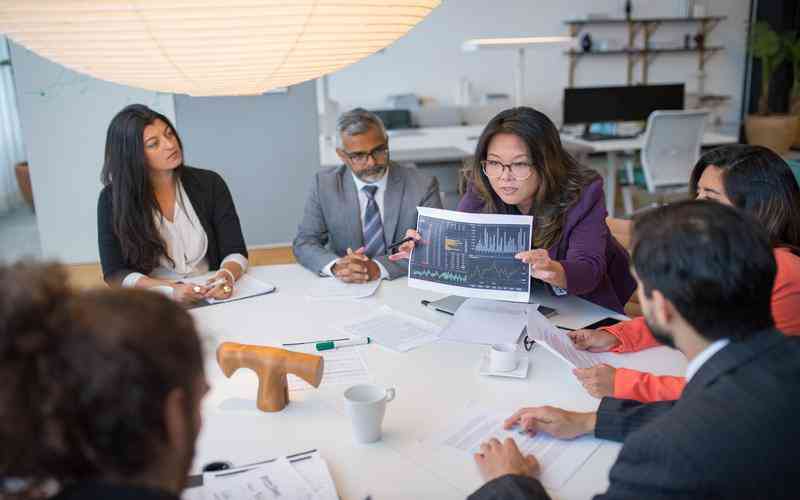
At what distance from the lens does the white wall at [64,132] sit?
4320 mm

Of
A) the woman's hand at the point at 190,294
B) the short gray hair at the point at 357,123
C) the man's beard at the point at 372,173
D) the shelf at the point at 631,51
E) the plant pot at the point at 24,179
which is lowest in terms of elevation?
the plant pot at the point at 24,179

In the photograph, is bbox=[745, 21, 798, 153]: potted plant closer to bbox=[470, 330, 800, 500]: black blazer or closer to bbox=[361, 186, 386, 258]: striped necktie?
bbox=[361, 186, 386, 258]: striped necktie

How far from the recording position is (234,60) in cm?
134

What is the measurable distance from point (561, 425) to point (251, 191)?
372cm

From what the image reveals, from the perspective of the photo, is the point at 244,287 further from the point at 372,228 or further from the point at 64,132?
the point at 64,132

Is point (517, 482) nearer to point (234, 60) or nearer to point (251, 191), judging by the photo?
point (234, 60)

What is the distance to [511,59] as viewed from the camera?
8102 millimetres

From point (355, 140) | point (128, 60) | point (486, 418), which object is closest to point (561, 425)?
point (486, 418)

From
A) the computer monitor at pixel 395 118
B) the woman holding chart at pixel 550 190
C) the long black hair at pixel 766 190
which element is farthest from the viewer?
the computer monitor at pixel 395 118

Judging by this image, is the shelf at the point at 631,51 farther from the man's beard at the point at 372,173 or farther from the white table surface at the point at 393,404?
the white table surface at the point at 393,404

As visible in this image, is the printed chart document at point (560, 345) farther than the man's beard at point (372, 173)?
No

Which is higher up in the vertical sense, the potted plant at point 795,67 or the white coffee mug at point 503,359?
the potted plant at point 795,67

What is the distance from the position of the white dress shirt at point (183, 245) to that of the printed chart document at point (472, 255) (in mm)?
799

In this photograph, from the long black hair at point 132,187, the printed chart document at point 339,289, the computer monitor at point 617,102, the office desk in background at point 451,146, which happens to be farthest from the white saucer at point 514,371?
the computer monitor at point 617,102
